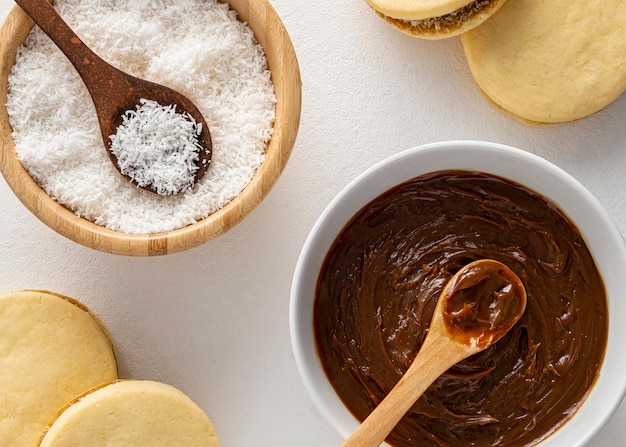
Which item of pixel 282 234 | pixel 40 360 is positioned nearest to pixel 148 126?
pixel 282 234

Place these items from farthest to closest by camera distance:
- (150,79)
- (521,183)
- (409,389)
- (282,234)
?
1. (282,234)
2. (150,79)
3. (521,183)
4. (409,389)

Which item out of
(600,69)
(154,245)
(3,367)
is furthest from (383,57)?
(3,367)

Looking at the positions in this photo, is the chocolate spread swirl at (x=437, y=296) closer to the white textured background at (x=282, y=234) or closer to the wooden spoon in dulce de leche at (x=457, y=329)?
the wooden spoon in dulce de leche at (x=457, y=329)

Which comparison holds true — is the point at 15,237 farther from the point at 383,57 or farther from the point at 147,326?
the point at 383,57

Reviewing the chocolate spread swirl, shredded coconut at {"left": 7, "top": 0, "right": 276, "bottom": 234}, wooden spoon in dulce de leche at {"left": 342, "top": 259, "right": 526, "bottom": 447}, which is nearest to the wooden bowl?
shredded coconut at {"left": 7, "top": 0, "right": 276, "bottom": 234}

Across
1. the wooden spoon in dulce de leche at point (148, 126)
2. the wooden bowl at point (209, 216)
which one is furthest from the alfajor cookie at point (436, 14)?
the wooden spoon in dulce de leche at point (148, 126)

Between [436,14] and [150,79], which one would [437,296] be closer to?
[436,14]
